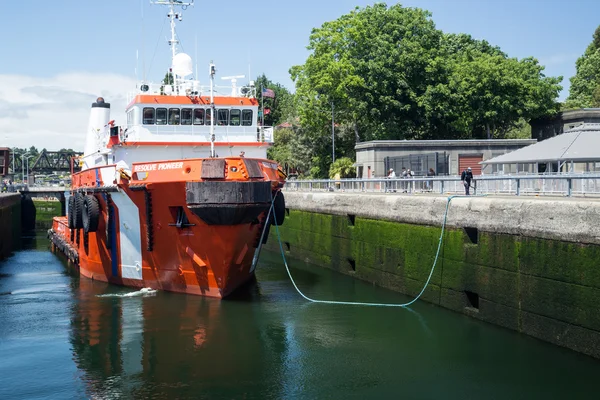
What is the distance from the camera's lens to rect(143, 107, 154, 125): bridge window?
2358 centimetres

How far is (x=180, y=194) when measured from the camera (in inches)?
746

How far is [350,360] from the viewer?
47.6 ft

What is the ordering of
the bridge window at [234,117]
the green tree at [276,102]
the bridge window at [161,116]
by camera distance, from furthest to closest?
1. the green tree at [276,102]
2. the bridge window at [234,117]
3. the bridge window at [161,116]

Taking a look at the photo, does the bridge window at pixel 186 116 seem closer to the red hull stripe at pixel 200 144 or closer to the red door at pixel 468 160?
the red hull stripe at pixel 200 144

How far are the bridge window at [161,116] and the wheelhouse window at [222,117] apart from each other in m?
1.95

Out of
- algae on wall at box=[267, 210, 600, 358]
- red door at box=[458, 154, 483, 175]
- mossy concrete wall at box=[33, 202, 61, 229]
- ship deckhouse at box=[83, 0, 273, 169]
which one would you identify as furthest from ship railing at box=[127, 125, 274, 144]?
mossy concrete wall at box=[33, 202, 61, 229]

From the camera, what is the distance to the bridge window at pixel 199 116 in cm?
2408

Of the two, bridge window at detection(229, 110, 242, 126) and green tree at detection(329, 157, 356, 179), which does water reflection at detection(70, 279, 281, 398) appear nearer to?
bridge window at detection(229, 110, 242, 126)

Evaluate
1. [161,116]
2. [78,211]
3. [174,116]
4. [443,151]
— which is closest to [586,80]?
[443,151]

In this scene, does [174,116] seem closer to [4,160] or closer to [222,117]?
[222,117]

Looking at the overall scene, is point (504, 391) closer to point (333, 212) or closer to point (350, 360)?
point (350, 360)

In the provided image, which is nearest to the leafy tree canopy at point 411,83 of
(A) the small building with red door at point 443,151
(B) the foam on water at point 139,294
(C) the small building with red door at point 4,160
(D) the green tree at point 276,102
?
(A) the small building with red door at point 443,151

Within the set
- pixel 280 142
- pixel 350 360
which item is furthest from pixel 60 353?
pixel 280 142

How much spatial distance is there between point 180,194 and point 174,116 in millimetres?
5863
